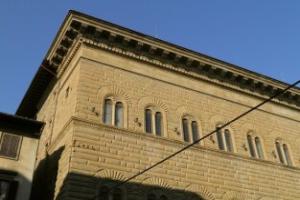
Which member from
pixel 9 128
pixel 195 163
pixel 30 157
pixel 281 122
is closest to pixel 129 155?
pixel 195 163

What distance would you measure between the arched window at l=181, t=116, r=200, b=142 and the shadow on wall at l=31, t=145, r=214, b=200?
2.21m

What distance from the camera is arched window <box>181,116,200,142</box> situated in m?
14.2

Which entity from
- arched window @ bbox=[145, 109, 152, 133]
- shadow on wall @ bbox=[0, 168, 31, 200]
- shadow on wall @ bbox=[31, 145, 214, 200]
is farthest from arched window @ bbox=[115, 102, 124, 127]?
shadow on wall @ bbox=[0, 168, 31, 200]

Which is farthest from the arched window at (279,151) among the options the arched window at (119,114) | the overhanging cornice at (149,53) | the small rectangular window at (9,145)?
the small rectangular window at (9,145)

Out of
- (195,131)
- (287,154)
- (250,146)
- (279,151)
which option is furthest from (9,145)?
(287,154)

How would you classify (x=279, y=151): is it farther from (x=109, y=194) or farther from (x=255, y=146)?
(x=109, y=194)

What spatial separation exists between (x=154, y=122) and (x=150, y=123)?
0.52ft

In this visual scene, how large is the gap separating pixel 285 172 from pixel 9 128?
10752 mm

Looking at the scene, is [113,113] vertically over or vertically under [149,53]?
under

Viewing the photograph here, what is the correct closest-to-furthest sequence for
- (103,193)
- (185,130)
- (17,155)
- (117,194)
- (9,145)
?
(103,193) < (117,194) < (17,155) < (9,145) < (185,130)

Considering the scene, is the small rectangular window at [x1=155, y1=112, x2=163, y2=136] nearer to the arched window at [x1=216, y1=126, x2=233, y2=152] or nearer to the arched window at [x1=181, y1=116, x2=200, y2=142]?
the arched window at [x1=181, y1=116, x2=200, y2=142]

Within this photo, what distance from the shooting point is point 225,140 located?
15016 millimetres

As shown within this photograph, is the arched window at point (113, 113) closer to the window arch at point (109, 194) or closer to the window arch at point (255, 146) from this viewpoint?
the window arch at point (109, 194)

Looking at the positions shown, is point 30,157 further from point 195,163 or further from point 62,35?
point 195,163
